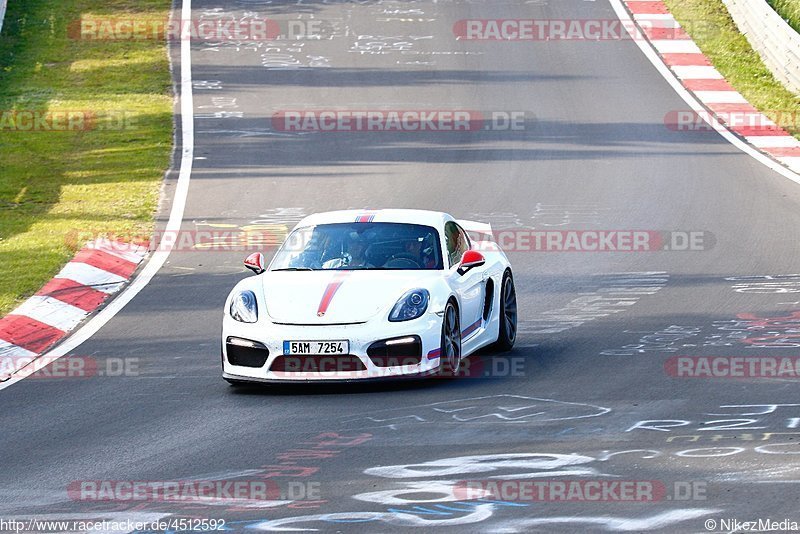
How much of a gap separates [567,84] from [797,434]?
18467 mm

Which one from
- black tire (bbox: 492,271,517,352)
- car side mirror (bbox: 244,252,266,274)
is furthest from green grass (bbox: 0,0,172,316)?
black tire (bbox: 492,271,517,352)

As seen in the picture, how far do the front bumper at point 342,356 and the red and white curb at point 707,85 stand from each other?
12.2 m

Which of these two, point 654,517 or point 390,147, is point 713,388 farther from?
point 390,147

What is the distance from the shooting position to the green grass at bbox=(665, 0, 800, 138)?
25.1 m

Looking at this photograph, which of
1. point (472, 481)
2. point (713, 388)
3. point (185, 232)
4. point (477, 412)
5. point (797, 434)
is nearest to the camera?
point (472, 481)

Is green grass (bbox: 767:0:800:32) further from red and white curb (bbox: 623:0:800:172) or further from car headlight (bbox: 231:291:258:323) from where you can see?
car headlight (bbox: 231:291:258:323)

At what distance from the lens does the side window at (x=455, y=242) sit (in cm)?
1198

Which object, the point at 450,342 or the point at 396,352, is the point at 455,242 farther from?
the point at 396,352

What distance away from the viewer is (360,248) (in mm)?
11688

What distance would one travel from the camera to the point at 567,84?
2639 centimetres

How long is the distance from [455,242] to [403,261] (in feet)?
2.86

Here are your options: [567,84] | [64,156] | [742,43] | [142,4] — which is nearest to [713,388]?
[64,156]

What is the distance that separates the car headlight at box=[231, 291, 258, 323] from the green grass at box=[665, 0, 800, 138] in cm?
1489

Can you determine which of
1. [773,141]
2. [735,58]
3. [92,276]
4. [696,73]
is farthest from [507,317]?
[735,58]
